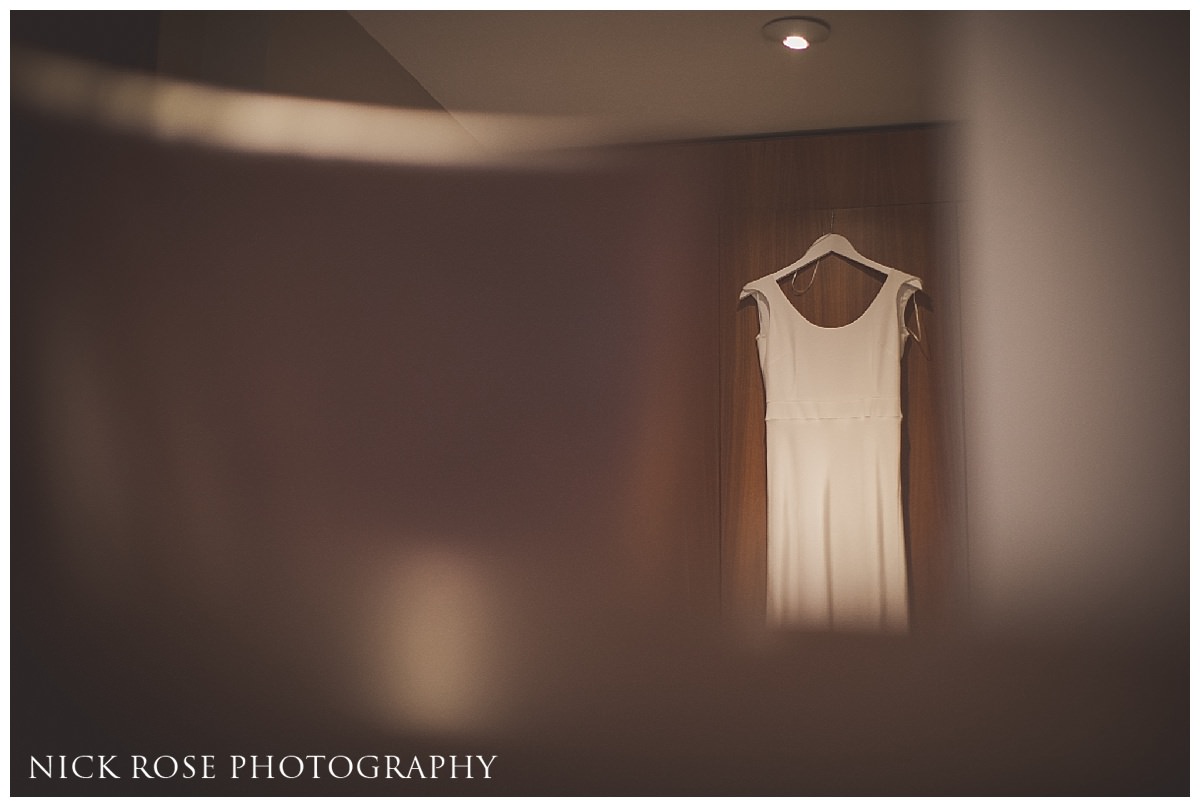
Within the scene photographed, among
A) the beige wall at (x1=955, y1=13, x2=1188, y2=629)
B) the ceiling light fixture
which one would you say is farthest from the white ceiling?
the beige wall at (x1=955, y1=13, x2=1188, y2=629)

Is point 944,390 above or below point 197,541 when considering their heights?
above

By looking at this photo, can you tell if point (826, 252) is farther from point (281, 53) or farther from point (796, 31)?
point (281, 53)

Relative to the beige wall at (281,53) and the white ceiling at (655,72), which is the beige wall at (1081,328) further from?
the beige wall at (281,53)

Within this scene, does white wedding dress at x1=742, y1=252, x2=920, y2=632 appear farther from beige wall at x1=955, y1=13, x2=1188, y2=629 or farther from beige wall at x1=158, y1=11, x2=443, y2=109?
beige wall at x1=158, y1=11, x2=443, y2=109

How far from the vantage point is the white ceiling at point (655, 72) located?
113 cm

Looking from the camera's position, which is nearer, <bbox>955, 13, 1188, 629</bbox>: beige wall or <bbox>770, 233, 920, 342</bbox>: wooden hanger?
<bbox>955, 13, 1188, 629</bbox>: beige wall

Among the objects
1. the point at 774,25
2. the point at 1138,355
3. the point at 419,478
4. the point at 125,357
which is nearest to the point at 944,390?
the point at 1138,355

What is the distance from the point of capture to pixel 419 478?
3.74 feet

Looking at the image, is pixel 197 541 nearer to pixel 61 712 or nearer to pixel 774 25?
pixel 61 712

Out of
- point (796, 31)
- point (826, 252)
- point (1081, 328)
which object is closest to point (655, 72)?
point (796, 31)

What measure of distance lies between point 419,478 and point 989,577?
2.39ft

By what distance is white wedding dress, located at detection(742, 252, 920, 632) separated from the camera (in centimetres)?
111

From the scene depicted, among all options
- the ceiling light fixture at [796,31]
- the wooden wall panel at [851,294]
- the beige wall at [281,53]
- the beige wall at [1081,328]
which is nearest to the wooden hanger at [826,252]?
the wooden wall panel at [851,294]

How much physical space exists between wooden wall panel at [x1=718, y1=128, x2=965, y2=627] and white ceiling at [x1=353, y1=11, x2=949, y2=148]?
5 cm
